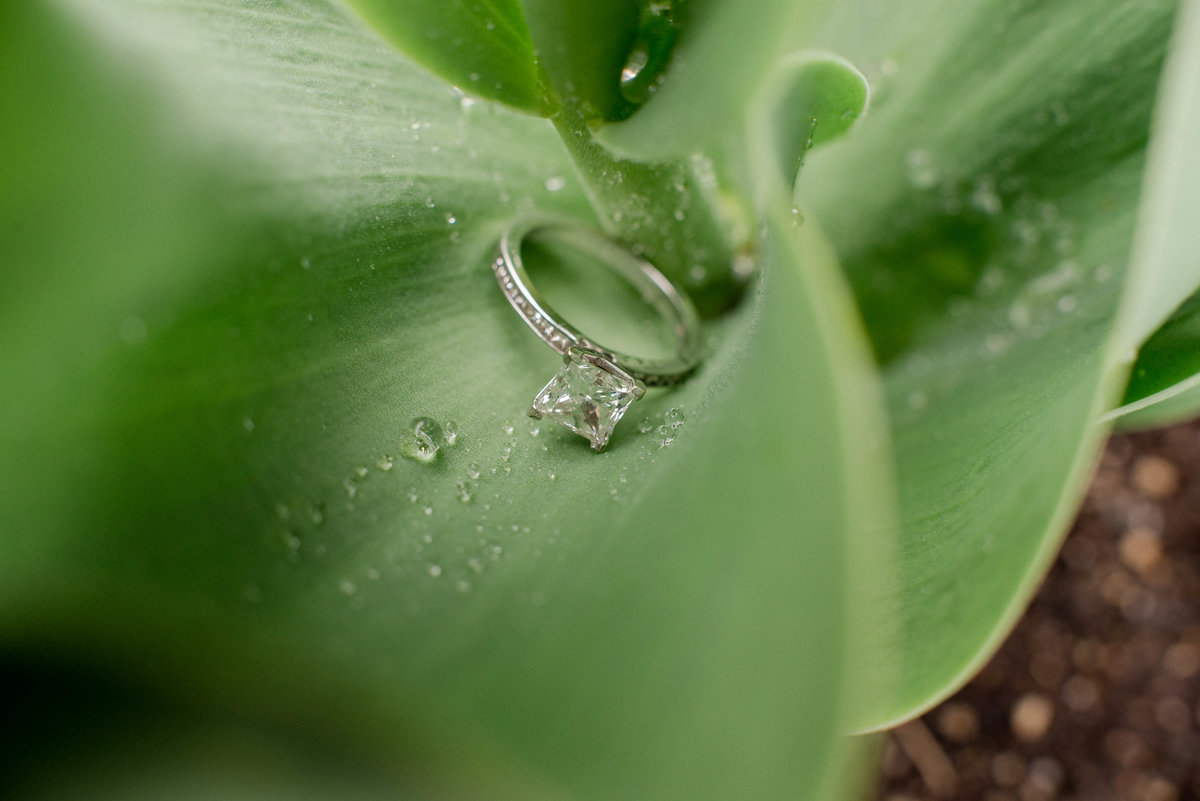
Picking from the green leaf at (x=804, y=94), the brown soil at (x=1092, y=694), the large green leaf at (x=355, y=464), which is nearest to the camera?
the large green leaf at (x=355, y=464)

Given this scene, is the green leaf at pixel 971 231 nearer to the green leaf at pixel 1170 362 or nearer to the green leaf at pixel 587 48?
the green leaf at pixel 1170 362

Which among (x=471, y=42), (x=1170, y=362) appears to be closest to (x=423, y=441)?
(x=471, y=42)

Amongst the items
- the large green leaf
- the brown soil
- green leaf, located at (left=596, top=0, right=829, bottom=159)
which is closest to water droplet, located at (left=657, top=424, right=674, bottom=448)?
the large green leaf

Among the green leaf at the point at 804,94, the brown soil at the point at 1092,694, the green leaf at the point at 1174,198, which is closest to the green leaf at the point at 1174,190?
the green leaf at the point at 1174,198

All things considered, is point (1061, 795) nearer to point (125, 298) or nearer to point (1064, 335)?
point (1064, 335)

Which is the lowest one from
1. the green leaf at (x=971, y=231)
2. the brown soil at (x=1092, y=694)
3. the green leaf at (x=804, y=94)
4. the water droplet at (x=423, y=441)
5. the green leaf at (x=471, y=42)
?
the brown soil at (x=1092, y=694)

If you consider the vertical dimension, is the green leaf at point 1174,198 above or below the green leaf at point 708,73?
below

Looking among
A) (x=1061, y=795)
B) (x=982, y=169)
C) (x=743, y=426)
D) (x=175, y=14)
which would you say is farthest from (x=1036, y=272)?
(x=1061, y=795)
